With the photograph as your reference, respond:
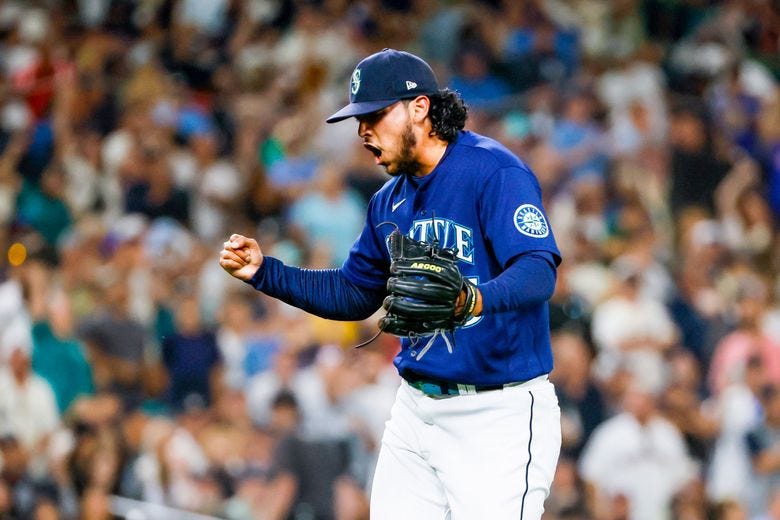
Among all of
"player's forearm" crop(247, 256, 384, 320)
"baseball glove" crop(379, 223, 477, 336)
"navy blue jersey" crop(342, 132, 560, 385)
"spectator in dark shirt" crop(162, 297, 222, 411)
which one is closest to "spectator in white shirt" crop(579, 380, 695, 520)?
"spectator in dark shirt" crop(162, 297, 222, 411)

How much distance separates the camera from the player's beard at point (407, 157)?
3828mm

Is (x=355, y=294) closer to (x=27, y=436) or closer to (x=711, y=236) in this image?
(x=27, y=436)

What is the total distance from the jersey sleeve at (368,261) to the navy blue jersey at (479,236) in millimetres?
195

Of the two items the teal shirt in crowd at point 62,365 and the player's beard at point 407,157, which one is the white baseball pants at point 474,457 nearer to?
the player's beard at point 407,157

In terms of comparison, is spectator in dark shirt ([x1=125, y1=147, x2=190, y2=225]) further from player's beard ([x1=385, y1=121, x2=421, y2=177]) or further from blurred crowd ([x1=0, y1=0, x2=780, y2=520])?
player's beard ([x1=385, y1=121, x2=421, y2=177])

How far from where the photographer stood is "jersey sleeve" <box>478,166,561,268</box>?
357 centimetres

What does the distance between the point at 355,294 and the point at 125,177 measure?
568 centimetres

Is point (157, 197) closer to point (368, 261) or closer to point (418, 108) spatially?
point (368, 261)

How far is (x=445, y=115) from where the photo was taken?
388cm

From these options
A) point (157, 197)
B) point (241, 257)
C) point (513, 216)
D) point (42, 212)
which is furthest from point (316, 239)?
point (513, 216)

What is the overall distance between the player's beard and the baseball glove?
1.38 feet

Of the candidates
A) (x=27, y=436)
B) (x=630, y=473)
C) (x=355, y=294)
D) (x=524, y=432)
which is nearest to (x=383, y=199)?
(x=355, y=294)

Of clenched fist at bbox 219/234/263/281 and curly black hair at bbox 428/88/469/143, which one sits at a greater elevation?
curly black hair at bbox 428/88/469/143

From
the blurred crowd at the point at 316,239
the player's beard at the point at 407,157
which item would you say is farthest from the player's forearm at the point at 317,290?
the blurred crowd at the point at 316,239
